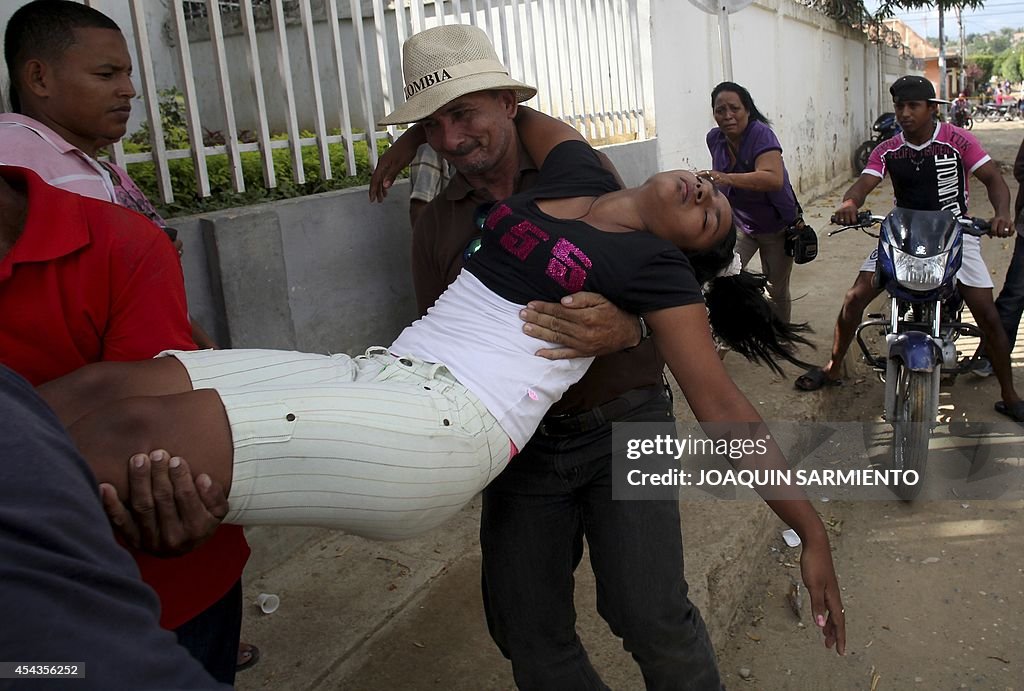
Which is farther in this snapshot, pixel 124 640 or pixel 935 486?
pixel 935 486

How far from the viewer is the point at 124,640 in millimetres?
700

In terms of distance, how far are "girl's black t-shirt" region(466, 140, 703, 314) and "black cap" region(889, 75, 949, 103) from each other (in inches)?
129

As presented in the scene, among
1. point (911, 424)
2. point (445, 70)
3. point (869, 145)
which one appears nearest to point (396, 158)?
point (445, 70)

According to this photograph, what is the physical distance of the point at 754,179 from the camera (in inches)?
187

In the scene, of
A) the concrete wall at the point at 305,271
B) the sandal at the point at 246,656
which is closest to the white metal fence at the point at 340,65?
the concrete wall at the point at 305,271

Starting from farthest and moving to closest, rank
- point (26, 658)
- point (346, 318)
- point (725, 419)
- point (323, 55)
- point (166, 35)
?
point (166, 35) → point (323, 55) → point (346, 318) → point (725, 419) → point (26, 658)

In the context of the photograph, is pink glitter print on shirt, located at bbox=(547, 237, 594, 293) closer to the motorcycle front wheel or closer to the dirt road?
the dirt road

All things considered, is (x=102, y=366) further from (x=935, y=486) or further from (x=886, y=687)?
(x=935, y=486)

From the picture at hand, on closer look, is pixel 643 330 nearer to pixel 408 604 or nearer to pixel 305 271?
pixel 408 604

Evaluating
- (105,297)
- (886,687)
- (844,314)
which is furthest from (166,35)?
(886,687)

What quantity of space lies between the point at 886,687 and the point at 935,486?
152cm

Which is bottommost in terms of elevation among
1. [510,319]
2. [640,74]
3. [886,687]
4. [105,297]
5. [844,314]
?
[886,687]

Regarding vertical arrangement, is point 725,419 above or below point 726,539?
above

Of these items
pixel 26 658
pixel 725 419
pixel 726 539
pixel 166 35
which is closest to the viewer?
pixel 26 658
